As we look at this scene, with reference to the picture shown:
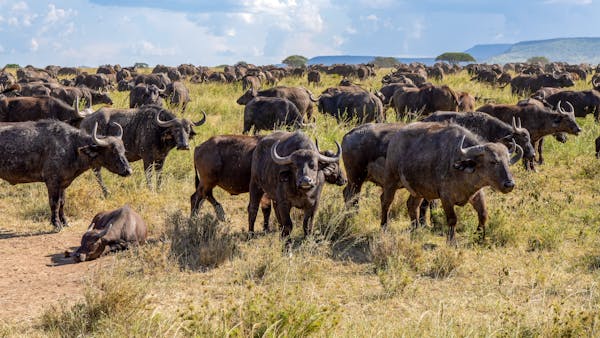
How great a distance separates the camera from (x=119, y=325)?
4.45 metres

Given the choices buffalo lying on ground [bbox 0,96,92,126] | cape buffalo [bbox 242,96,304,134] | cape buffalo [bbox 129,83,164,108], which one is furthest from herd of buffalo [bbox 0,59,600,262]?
cape buffalo [bbox 129,83,164,108]

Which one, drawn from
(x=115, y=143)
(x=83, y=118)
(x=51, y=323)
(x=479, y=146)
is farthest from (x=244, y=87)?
(x=51, y=323)

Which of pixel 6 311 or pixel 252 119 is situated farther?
pixel 252 119

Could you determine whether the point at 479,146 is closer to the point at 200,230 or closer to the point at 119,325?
the point at 200,230

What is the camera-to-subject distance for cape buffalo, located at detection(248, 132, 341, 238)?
22.8ft

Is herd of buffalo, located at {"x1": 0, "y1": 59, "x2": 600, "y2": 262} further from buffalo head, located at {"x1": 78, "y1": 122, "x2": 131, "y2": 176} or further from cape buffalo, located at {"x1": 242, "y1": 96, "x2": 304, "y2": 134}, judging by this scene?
cape buffalo, located at {"x1": 242, "y1": 96, "x2": 304, "y2": 134}

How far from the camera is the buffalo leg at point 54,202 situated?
8359 mm

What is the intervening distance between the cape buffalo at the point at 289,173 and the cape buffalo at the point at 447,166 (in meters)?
0.89

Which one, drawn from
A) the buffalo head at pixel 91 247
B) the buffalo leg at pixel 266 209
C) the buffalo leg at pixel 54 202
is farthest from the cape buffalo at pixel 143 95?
the buffalo head at pixel 91 247

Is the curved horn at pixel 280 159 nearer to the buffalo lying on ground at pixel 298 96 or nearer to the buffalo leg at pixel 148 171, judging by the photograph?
the buffalo leg at pixel 148 171

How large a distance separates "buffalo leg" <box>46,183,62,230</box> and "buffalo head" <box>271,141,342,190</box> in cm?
314

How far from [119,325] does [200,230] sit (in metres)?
3.01

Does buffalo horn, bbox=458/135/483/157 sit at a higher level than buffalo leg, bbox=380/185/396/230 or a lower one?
higher

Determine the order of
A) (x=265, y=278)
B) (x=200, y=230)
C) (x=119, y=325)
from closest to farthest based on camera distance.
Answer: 1. (x=119, y=325)
2. (x=265, y=278)
3. (x=200, y=230)
